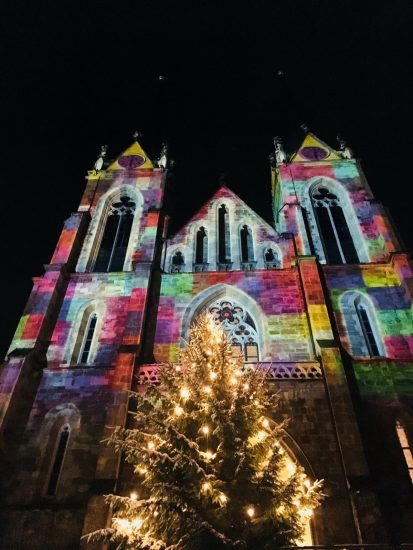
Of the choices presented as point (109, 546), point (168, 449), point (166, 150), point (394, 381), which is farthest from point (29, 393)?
point (166, 150)

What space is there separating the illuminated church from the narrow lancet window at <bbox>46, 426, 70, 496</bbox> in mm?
63

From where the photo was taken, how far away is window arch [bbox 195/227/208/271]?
1762 cm


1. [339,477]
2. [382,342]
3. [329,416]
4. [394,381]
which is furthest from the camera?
[382,342]

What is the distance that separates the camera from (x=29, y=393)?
42.7 feet

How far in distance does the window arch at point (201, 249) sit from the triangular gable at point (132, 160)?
236 inches

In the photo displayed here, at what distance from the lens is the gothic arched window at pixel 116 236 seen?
60.6 ft

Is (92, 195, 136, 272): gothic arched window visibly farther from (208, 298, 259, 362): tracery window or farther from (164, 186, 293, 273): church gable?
(208, 298, 259, 362): tracery window

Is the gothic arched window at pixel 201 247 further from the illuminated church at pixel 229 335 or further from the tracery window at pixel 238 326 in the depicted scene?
the tracery window at pixel 238 326

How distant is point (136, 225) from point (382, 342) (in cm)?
1177

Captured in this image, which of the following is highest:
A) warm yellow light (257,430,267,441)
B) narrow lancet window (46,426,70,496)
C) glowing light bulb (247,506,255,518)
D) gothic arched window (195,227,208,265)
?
gothic arched window (195,227,208,265)

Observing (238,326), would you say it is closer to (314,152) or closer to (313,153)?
(313,153)

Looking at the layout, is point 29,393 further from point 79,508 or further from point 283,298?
point 283,298

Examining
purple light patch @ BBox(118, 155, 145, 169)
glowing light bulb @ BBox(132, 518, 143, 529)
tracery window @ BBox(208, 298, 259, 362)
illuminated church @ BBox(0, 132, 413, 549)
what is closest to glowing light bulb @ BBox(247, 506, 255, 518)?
glowing light bulb @ BBox(132, 518, 143, 529)

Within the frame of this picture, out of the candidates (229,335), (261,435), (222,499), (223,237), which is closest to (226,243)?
(223,237)
